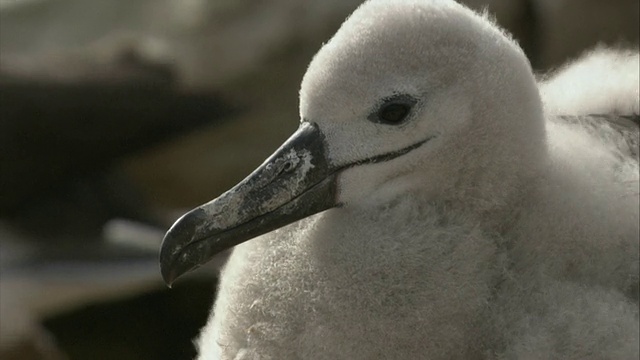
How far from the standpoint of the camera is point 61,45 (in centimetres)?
304

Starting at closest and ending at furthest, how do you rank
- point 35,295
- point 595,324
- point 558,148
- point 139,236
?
point 595,324 < point 558,148 < point 35,295 < point 139,236

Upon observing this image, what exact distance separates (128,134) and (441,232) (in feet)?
5.79

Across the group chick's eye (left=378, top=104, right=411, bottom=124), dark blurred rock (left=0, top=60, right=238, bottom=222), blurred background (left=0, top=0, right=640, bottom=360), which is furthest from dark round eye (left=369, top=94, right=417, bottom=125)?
dark blurred rock (left=0, top=60, right=238, bottom=222)

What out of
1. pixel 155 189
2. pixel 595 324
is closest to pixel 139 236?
pixel 155 189

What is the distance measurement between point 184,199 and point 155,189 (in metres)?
0.09

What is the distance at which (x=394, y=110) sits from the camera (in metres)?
1.42

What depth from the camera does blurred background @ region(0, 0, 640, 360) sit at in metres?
2.84

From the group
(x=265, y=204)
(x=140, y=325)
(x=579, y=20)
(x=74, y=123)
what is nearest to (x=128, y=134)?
(x=74, y=123)

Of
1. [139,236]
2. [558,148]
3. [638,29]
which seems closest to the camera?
[558,148]

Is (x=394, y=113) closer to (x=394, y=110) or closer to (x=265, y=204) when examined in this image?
(x=394, y=110)

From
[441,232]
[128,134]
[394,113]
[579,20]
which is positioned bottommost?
[441,232]

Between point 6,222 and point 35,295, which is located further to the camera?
point 6,222

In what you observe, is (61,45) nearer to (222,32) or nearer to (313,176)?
(222,32)

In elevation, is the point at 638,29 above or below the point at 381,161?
above
